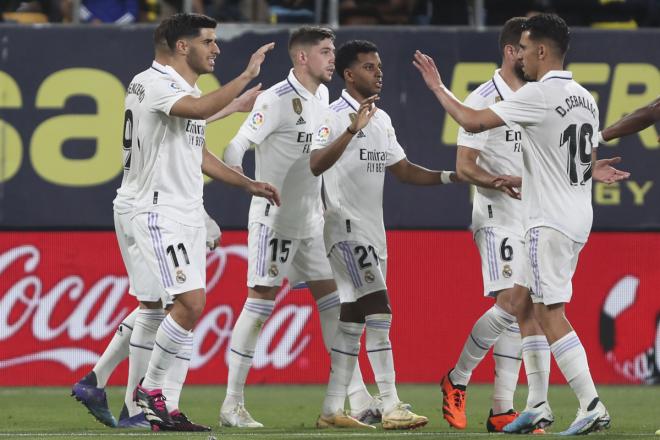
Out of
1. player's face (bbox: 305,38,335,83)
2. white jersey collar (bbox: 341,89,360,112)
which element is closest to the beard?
white jersey collar (bbox: 341,89,360,112)

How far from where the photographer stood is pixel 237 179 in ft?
29.1

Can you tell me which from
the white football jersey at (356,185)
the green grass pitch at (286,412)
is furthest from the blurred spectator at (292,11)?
the white football jersey at (356,185)

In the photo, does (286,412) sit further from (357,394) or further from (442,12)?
(442,12)

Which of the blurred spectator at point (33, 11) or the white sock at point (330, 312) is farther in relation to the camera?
the blurred spectator at point (33, 11)

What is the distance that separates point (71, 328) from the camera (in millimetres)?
12766

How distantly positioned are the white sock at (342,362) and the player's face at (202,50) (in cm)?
181

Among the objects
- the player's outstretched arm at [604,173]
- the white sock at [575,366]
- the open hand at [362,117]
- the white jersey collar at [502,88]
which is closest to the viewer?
the white sock at [575,366]

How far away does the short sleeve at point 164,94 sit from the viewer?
336 inches

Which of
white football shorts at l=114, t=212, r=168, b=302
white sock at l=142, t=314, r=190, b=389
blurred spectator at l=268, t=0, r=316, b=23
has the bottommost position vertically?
white sock at l=142, t=314, r=190, b=389

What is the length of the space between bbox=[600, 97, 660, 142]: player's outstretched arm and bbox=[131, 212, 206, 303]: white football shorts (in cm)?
244

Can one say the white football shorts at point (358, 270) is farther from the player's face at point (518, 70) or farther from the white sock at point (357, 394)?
the player's face at point (518, 70)

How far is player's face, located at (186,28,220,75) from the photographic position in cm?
884

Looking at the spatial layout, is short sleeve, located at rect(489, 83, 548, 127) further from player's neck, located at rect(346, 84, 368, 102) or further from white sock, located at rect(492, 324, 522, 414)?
white sock, located at rect(492, 324, 522, 414)

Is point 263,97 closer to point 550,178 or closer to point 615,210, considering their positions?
point 550,178
